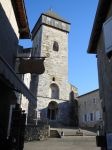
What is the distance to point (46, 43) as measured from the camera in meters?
38.6

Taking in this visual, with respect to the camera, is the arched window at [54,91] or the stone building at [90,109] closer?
the stone building at [90,109]

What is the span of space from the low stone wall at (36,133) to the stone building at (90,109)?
1030 cm

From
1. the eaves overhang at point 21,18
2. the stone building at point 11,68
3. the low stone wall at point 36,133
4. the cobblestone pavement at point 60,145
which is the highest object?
the eaves overhang at point 21,18

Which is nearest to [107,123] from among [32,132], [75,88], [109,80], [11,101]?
[109,80]

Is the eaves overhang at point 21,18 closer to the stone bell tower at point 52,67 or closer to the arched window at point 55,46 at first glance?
the stone bell tower at point 52,67

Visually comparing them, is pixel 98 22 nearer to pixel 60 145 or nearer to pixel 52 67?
pixel 60 145

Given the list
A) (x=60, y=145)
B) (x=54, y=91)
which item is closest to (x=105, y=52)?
(x=60, y=145)

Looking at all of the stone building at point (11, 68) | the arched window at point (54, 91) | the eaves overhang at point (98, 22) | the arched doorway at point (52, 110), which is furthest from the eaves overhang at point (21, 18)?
the arched window at point (54, 91)

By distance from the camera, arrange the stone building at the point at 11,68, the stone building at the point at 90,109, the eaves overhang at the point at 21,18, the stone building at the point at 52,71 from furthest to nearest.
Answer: the stone building at the point at 52,71, the stone building at the point at 90,109, the eaves overhang at the point at 21,18, the stone building at the point at 11,68

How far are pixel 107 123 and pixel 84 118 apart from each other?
24768mm

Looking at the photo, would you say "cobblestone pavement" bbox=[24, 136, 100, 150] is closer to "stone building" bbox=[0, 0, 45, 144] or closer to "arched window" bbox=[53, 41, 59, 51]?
"stone building" bbox=[0, 0, 45, 144]

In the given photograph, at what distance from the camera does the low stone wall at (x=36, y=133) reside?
Answer: 802 inches

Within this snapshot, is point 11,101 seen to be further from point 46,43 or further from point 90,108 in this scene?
point 46,43

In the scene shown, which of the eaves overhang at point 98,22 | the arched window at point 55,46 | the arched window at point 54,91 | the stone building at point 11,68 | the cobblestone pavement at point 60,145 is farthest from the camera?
the arched window at point 55,46
